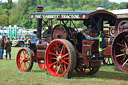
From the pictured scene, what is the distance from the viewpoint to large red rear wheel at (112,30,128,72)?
1012 cm

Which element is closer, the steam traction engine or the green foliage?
the steam traction engine

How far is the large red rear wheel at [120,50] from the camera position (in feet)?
33.2

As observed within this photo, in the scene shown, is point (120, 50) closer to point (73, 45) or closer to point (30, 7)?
point (73, 45)

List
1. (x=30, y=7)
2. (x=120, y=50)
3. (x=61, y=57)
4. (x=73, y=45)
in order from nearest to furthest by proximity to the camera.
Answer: (x=61, y=57) → (x=73, y=45) → (x=120, y=50) → (x=30, y=7)

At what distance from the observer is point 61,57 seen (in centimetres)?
900

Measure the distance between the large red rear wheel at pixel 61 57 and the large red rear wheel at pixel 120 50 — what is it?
181 centimetres

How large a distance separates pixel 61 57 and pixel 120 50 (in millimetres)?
2378

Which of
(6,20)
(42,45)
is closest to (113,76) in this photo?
(42,45)

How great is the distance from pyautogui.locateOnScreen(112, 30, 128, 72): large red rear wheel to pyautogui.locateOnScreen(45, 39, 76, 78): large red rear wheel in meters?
1.81

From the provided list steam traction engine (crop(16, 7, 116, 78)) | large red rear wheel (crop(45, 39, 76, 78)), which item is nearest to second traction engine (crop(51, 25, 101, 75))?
steam traction engine (crop(16, 7, 116, 78))

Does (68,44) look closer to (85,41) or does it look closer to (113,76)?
(85,41)

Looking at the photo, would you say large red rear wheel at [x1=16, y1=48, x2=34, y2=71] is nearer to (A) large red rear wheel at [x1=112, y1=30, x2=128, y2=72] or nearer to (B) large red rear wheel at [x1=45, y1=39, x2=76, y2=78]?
(B) large red rear wheel at [x1=45, y1=39, x2=76, y2=78]

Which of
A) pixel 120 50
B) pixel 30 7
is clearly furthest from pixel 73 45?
pixel 30 7

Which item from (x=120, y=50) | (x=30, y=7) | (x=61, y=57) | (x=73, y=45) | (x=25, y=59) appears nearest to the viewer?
(x=61, y=57)
